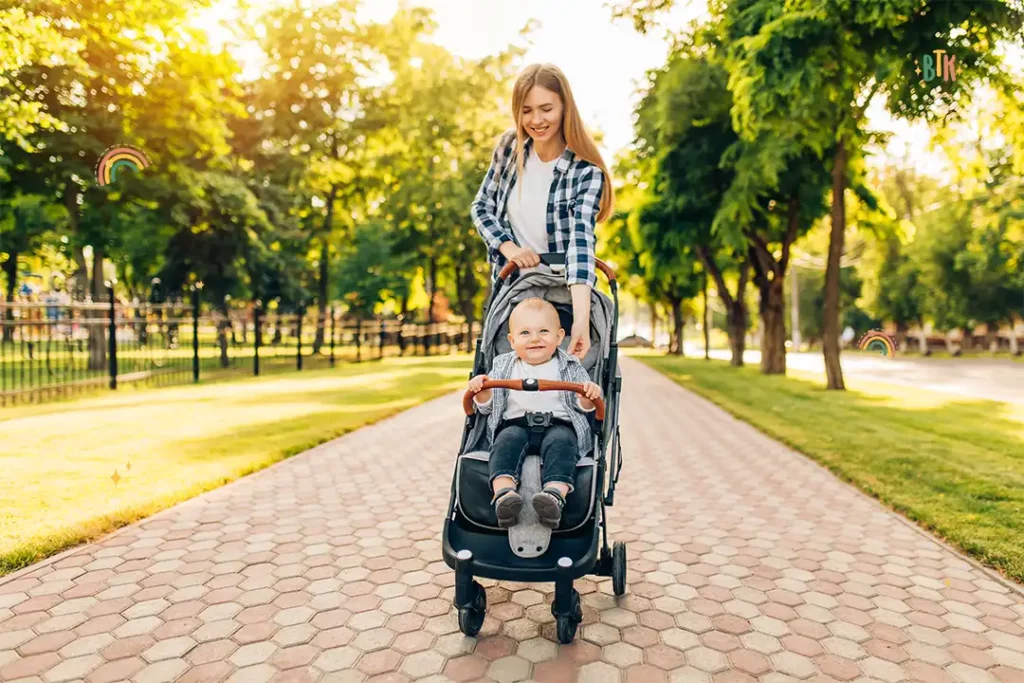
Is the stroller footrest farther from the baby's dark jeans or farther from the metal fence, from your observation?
the metal fence

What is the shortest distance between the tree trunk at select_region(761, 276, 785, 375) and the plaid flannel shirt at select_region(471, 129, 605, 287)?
761 inches

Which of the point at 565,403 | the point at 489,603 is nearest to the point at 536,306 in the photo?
the point at 565,403

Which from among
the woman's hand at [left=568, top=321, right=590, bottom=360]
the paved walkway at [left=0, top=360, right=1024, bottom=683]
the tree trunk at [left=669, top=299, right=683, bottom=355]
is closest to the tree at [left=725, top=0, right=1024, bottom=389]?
the paved walkway at [left=0, top=360, right=1024, bottom=683]

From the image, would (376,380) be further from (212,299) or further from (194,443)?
(194,443)

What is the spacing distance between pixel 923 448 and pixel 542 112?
735cm

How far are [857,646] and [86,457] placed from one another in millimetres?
7234

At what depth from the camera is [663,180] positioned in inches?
758

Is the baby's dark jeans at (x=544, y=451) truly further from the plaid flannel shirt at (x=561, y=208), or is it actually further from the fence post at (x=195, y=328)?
the fence post at (x=195, y=328)

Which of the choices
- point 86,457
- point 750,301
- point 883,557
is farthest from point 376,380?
point 750,301

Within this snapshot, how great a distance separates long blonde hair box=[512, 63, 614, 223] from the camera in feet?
12.1

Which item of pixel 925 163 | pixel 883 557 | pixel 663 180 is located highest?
pixel 925 163

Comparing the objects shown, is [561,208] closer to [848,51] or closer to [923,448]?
[923,448]

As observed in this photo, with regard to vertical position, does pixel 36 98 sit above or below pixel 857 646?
above

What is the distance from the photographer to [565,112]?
3.73 meters
